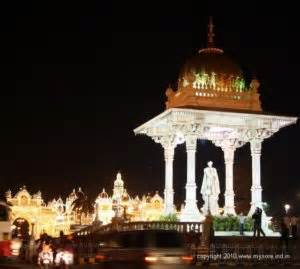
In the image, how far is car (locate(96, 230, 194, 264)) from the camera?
54.5 feet

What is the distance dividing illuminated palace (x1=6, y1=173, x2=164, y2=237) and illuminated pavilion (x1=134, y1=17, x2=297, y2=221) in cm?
3413

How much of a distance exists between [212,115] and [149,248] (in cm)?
Answer: 1890

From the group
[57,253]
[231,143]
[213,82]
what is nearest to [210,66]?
[213,82]

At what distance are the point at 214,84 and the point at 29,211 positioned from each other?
5199cm

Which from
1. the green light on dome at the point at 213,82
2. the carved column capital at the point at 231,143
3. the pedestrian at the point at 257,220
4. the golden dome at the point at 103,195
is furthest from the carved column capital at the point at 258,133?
the golden dome at the point at 103,195

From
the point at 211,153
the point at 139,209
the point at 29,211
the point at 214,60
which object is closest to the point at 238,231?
the point at 214,60

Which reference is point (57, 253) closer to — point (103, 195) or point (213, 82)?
point (213, 82)

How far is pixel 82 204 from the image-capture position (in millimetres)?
80500

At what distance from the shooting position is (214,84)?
3616 centimetres

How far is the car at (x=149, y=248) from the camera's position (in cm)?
1662

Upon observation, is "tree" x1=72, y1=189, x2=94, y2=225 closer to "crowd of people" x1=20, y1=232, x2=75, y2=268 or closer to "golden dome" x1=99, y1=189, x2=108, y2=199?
"golden dome" x1=99, y1=189, x2=108, y2=199

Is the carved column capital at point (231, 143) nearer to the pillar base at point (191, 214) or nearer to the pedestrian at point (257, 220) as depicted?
the pillar base at point (191, 214)

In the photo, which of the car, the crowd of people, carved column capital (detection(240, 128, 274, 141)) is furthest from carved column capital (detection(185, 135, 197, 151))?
the car

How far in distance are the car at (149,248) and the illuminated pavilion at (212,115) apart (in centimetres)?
1669
